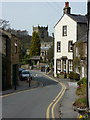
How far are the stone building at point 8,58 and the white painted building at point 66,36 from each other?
16317 millimetres

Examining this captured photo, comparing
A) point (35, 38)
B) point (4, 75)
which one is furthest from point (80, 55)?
point (35, 38)

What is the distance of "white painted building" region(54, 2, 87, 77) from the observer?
46.6 m

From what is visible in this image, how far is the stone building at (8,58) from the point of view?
28.9m

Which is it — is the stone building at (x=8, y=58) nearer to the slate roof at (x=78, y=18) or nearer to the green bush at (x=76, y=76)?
the green bush at (x=76, y=76)

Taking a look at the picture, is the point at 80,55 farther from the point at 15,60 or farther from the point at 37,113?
the point at 37,113

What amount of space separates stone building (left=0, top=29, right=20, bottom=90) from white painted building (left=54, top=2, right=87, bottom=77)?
642 inches

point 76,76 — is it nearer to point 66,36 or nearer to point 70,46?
point 70,46

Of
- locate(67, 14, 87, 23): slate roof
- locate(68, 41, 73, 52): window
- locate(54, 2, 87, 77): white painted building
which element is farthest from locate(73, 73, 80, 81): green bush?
locate(67, 14, 87, 23): slate roof

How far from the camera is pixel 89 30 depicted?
15078mm

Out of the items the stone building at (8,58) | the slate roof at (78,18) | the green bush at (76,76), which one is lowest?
the green bush at (76,76)

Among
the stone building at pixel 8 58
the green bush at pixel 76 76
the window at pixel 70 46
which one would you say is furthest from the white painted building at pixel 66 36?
the stone building at pixel 8 58

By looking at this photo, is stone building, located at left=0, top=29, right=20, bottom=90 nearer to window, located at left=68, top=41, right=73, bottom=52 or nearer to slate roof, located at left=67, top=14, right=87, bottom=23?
window, located at left=68, top=41, right=73, bottom=52

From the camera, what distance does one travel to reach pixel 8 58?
30.5 meters

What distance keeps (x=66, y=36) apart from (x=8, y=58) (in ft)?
64.1
